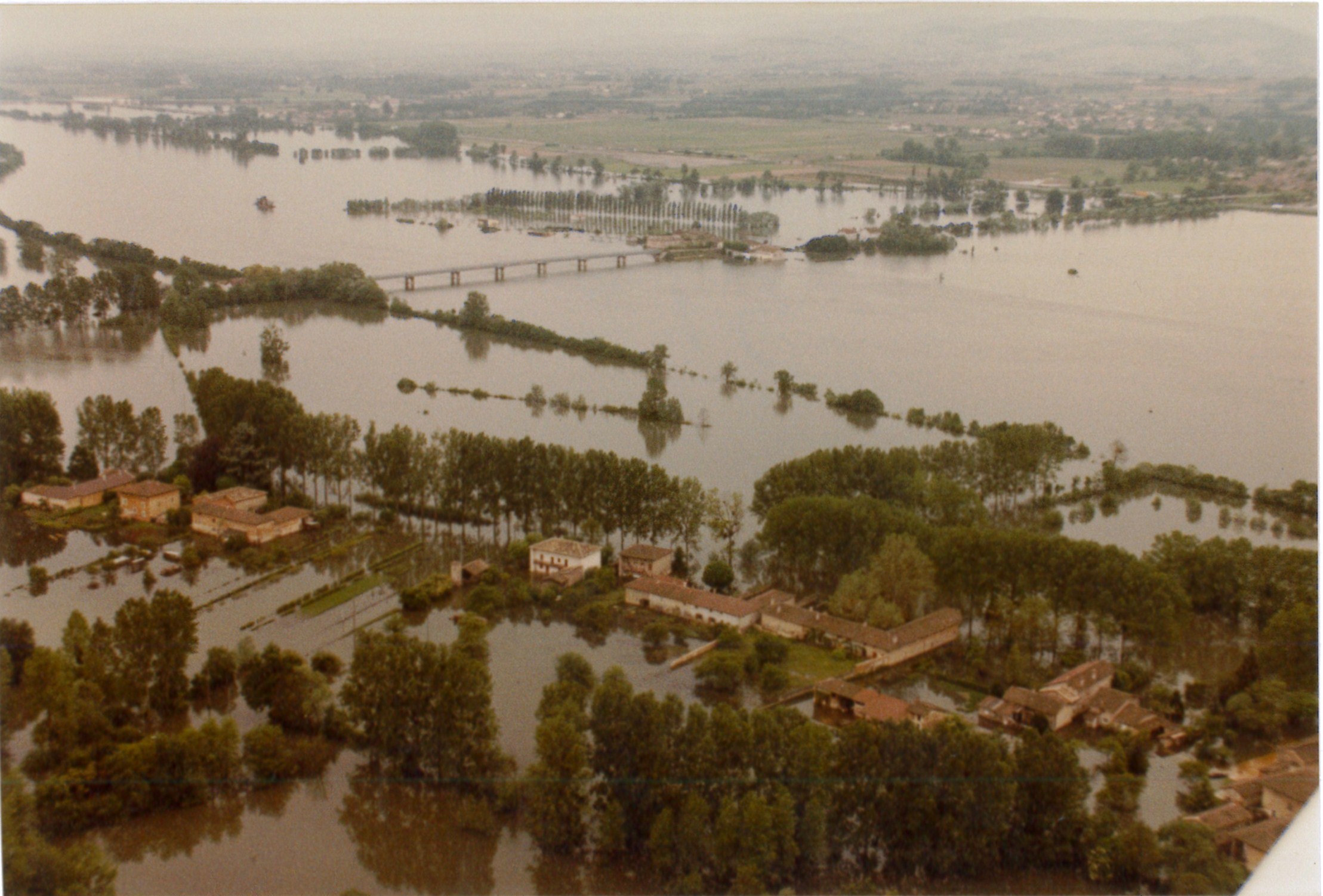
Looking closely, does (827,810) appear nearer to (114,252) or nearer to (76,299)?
(76,299)

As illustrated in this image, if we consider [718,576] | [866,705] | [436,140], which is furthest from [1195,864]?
[436,140]

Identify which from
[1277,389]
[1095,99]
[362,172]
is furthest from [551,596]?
[362,172]

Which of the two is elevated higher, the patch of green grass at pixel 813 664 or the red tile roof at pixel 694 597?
the red tile roof at pixel 694 597

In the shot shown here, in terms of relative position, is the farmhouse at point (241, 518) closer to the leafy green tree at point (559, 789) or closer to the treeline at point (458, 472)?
the treeline at point (458, 472)

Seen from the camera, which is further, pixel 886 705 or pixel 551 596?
pixel 551 596

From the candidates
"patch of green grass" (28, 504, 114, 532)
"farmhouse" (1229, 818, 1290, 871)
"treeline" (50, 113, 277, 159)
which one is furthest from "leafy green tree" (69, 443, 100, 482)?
"treeline" (50, 113, 277, 159)

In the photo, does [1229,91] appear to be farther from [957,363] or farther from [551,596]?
[551,596]

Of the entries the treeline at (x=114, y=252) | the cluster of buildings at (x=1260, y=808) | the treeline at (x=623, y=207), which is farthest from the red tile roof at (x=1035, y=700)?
the treeline at (x=623, y=207)
